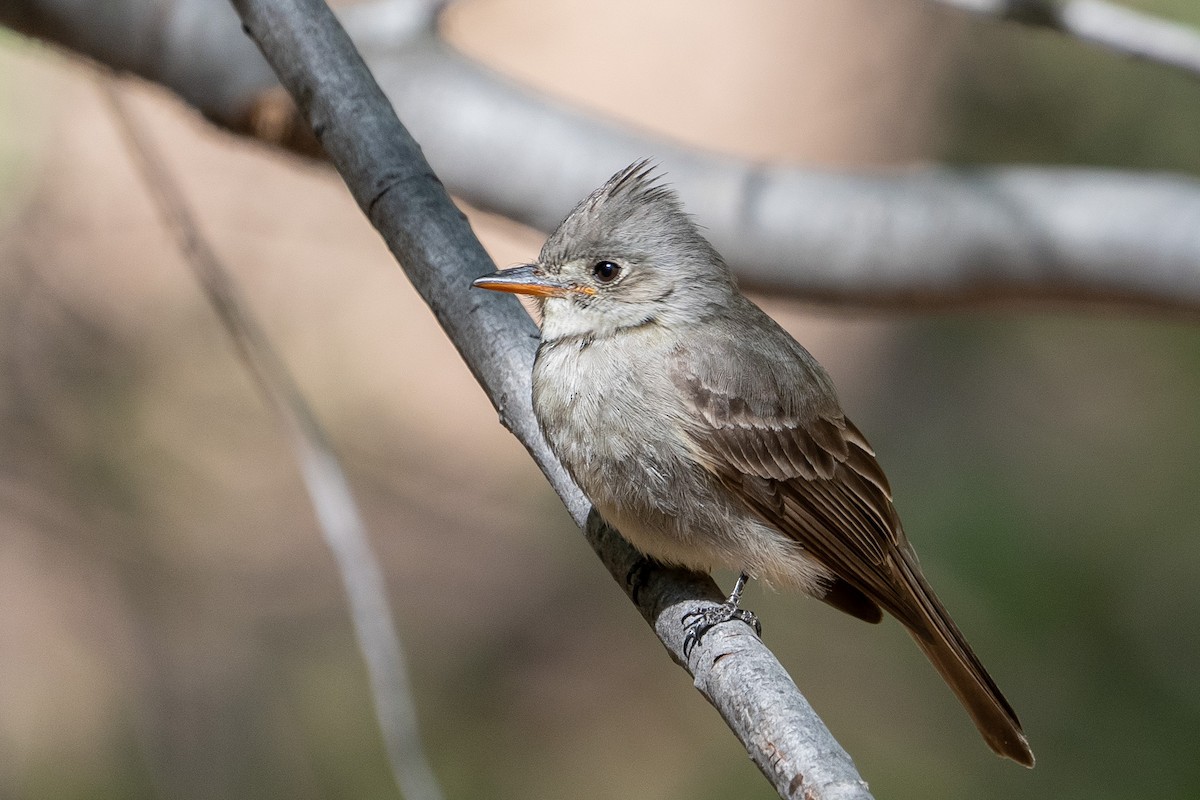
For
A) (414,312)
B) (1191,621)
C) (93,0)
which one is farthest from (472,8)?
(1191,621)

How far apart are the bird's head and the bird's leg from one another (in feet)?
2.91

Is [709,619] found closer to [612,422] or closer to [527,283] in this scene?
[612,422]

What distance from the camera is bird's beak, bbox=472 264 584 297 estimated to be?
10.2 ft

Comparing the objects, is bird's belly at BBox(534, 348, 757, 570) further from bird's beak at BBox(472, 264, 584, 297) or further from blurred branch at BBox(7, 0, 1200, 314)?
blurred branch at BBox(7, 0, 1200, 314)

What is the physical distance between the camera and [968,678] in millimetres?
3527

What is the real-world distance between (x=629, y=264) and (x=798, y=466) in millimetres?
706

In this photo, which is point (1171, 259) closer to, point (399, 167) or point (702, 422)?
A: point (702, 422)

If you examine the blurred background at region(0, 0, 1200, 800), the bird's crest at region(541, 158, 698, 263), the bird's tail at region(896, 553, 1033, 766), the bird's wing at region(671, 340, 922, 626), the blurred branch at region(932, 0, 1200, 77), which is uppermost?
the blurred background at region(0, 0, 1200, 800)

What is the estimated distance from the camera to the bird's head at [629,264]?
3.68m

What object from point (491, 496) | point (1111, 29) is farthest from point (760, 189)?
point (491, 496)

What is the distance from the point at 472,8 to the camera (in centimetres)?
868

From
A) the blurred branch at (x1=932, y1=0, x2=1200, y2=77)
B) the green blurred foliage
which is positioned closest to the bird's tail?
the blurred branch at (x1=932, y1=0, x2=1200, y2=77)

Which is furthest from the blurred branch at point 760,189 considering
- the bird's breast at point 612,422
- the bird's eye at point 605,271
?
the bird's breast at point 612,422

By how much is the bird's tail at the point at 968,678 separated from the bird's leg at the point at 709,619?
66 cm
